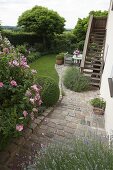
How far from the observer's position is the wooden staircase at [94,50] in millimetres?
11586

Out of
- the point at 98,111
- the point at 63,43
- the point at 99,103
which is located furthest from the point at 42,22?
the point at 98,111

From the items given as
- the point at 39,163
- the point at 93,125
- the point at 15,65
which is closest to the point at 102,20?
the point at 93,125

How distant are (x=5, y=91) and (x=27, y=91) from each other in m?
0.36

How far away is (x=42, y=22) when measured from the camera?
19.9 meters

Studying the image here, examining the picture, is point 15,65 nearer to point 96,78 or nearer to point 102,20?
point 96,78

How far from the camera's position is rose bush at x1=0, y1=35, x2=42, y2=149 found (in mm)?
3479

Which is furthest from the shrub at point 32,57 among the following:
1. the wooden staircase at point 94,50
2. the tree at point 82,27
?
the wooden staircase at point 94,50

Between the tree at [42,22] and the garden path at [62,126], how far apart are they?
1223 cm

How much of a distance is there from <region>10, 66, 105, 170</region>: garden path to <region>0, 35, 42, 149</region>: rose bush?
517mm

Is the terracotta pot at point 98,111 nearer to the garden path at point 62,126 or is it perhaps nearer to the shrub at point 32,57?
the garden path at point 62,126

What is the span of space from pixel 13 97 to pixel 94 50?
10020 mm

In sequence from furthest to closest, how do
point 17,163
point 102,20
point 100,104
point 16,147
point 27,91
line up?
point 102,20, point 100,104, point 16,147, point 17,163, point 27,91

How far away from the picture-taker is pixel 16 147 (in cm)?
435

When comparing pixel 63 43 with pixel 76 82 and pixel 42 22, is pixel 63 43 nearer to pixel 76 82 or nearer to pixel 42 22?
pixel 42 22
